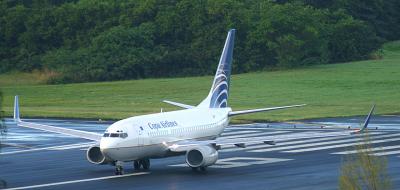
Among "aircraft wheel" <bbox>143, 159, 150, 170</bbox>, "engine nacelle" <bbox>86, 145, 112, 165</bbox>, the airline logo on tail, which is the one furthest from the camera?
the airline logo on tail

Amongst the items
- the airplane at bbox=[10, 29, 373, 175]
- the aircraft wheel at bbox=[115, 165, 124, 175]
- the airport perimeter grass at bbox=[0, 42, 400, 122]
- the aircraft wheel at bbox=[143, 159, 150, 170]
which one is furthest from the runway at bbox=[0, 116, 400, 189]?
the airport perimeter grass at bbox=[0, 42, 400, 122]

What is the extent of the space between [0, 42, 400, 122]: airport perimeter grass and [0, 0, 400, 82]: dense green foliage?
3.12 m

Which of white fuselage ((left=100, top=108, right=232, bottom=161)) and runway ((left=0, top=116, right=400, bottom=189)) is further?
white fuselage ((left=100, top=108, right=232, bottom=161))

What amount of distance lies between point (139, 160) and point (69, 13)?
3044 inches

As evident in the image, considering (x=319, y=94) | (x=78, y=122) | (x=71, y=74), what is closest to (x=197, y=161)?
(x=78, y=122)

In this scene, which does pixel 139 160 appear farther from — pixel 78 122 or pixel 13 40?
pixel 13 40

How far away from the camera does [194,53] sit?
118000 millimetres

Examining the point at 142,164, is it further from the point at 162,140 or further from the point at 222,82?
the point at 222,82

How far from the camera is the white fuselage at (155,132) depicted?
43.0m

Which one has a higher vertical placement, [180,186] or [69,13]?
[69,13]

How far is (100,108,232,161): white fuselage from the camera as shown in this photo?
1693 inches

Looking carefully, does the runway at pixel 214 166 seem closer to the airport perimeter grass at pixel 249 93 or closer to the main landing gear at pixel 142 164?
the main landing gear at pixel 142 164

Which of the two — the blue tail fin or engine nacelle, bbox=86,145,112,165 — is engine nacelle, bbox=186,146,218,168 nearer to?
engine nacelle, bbox=86,145,112,165

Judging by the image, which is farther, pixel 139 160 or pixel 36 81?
pixel 36 81
